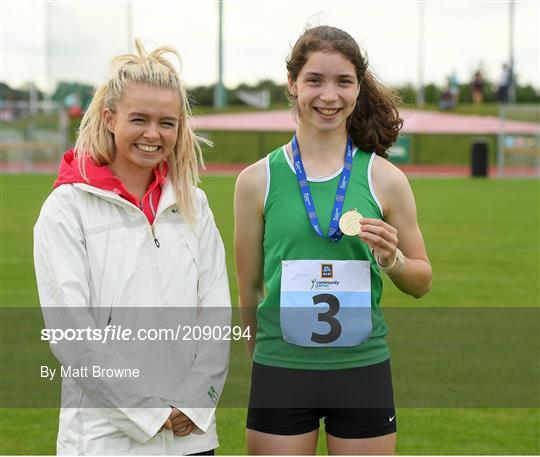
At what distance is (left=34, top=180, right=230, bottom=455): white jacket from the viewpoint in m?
3.20

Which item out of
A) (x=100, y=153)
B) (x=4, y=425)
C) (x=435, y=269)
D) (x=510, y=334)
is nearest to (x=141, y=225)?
(x=100, y=153)

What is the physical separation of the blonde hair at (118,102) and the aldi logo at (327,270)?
1.61 ft

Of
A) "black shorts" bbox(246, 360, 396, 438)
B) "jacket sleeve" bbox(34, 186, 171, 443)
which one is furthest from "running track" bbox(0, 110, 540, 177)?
"jacket sleeve" bbox(34, 186, 171, 443)

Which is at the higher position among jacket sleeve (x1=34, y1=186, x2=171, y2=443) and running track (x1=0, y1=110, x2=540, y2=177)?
jacket sleeve (x1=34, y1=186, x2=171, y2=443)

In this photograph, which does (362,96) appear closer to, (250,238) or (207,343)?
(250,238)

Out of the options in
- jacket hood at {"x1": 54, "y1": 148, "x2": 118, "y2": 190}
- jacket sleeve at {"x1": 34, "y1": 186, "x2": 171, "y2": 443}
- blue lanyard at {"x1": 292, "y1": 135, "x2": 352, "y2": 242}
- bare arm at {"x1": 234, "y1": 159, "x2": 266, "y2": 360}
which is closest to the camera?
jacket sleeve at {"x1": 34, "y1": 186, "x2": 171, "y2": 443}

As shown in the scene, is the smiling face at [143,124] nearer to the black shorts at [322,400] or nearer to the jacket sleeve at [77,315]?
the jacket sleeve at [77,315]

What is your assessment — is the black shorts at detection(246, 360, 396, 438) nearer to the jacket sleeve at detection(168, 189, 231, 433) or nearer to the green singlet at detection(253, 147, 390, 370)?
the green singlet at detection(253, 147, 390, 370)

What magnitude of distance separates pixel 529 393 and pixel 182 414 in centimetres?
435

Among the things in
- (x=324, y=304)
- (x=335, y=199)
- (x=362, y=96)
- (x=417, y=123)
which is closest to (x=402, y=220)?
(x=335, y=199)

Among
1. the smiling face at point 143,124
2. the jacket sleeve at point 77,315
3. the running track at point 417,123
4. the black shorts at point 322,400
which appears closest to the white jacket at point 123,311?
the jacket sleeve at point 77,315

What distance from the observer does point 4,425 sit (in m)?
6.41

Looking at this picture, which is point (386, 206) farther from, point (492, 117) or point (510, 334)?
point (492, 117)

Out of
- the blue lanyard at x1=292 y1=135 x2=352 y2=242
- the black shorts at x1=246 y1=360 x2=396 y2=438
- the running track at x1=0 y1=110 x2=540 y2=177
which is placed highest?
the blue lanyard at x1=292 y1=135 x2=352 y2=242
